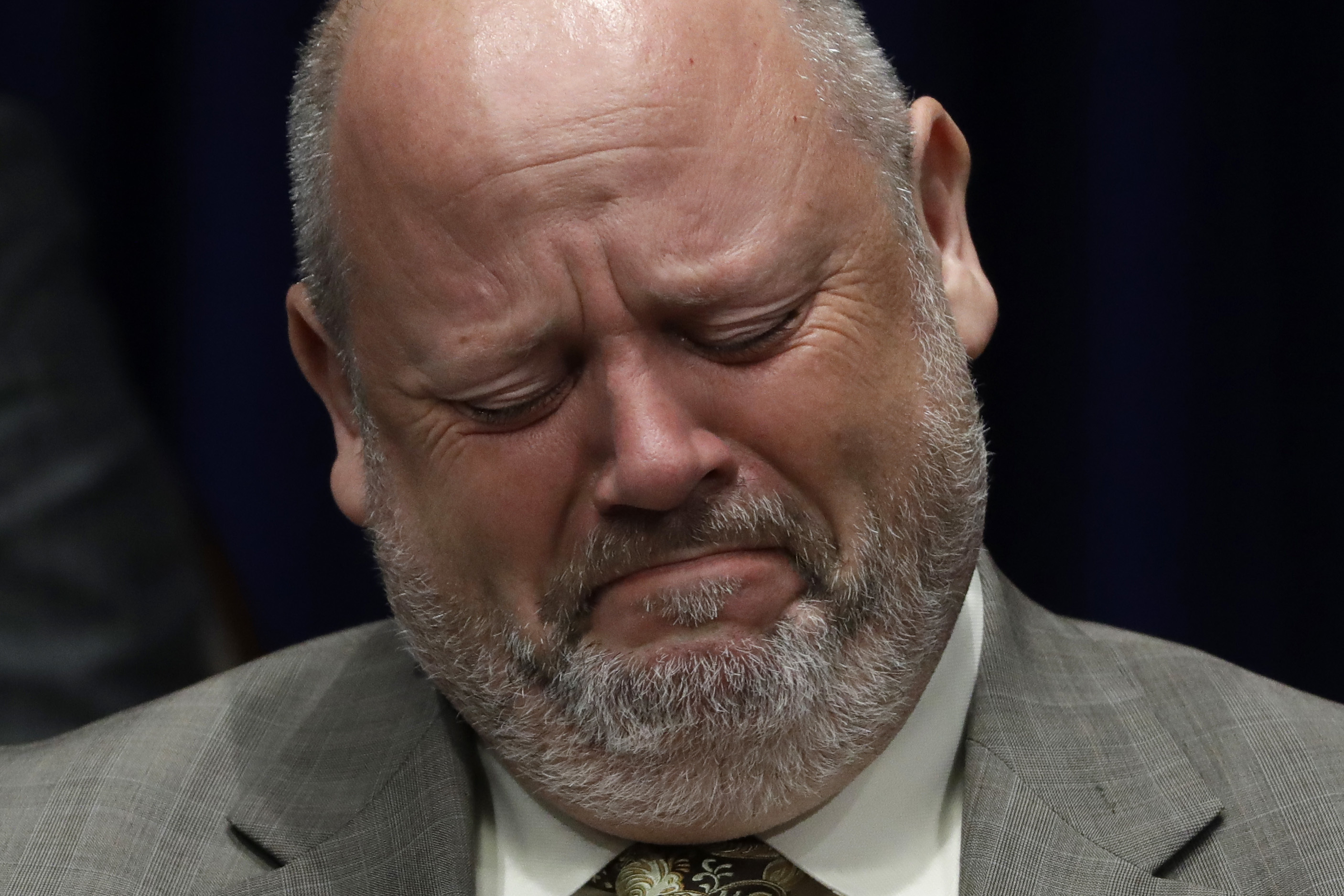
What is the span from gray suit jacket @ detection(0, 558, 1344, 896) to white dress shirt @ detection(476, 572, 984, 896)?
34 mm

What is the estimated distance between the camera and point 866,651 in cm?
127

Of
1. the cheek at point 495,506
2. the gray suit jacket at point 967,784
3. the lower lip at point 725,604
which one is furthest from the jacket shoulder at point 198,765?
the lower lip at point 725,604

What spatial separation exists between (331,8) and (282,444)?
0.85 meters

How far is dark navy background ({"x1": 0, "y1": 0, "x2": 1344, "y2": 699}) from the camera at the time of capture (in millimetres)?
1947

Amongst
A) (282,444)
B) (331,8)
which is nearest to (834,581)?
(331,8)

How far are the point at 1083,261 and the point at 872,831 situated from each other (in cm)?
93

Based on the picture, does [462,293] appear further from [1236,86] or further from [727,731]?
[1236,86]

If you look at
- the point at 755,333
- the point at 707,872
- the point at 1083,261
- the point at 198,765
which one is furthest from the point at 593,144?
the point at 1083,261

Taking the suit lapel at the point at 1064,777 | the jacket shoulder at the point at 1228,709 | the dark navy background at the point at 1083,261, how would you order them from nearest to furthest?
the suit lapel at the point at 1064,777 < the jacket shoulder at the point at 1228,709 < the dark navy background at the point at 1083,261

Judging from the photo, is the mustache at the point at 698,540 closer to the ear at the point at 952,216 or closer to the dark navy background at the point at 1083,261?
the ear at the point at 952,216

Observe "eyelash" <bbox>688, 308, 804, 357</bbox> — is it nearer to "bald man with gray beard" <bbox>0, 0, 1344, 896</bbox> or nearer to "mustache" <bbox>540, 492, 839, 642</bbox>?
"bald man with gray beard" <bbox>0, 0, 1344, 896</bbox>

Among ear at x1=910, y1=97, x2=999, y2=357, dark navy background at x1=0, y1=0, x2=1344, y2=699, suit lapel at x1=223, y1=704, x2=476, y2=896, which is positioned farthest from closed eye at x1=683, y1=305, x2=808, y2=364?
dark navy background at x1=0, y1=0, x2=1344, y2=699

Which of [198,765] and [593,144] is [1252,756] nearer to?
[593,144]

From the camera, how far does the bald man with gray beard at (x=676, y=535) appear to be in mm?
1197
